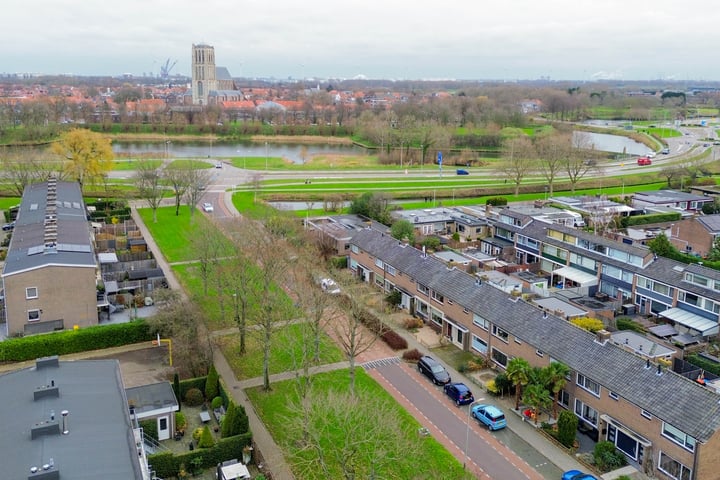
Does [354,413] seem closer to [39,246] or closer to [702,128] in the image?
[39,246]

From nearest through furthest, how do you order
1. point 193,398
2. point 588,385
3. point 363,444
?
1. point 363,444
2. point 588,385
3. point 193,398

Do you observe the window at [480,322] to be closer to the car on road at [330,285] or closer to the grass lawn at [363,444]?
the grass lawn at [363,444]

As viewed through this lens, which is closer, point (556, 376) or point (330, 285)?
point (556, 376)

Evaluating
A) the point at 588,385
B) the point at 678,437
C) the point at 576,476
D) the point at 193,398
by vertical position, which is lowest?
the point at 576,476

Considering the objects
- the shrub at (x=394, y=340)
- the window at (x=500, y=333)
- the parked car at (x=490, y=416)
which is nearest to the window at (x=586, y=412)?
the parked car at (x=490, y=416)

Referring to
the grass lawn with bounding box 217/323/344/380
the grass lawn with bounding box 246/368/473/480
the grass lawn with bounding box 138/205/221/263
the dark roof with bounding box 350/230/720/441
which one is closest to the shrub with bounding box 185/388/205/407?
the grass lawn with bounding box 246/368/473/480

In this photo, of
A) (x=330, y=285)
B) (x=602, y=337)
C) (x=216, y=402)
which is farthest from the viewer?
(x=330, y=285)

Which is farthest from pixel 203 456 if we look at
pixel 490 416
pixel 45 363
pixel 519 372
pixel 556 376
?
pixel 556 376

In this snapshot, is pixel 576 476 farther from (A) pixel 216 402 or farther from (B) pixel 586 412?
(A) pixel 216 402

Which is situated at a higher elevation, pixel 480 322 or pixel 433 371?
pixel 480 322

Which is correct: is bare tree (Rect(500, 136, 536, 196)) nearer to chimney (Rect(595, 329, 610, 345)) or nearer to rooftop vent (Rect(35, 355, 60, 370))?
chimney (Rect(595, 329, 610, 345))
